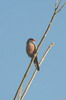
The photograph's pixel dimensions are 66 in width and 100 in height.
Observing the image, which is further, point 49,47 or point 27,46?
point 27,46

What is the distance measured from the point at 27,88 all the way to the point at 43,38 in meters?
0.50

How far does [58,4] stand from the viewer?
277 centimetres

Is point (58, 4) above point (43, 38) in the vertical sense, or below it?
above

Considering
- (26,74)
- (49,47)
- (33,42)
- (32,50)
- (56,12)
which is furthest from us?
(33,42)

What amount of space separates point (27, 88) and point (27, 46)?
4561 mm

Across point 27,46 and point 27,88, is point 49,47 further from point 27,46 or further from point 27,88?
point 27,46

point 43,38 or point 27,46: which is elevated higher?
point 43,38

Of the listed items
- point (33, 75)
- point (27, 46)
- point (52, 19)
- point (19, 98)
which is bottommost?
point (27, 46)

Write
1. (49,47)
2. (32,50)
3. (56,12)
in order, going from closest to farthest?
(56,12), (49,47), (32,50)

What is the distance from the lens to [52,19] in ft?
8.54

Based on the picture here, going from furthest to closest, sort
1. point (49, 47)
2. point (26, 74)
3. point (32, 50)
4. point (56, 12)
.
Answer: point (32, 50) → point (49, 47) → point (56, 12) → point (26, 74)

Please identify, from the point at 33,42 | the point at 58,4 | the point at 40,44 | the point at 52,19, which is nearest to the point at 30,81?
the point at 40,44

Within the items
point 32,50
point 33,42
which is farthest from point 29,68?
point 33,42

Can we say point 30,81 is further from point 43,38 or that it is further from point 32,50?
point 32,50
